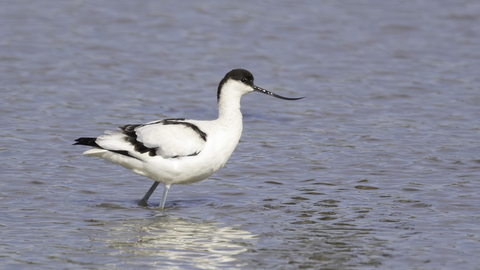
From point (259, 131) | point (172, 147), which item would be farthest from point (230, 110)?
point (259, 131)

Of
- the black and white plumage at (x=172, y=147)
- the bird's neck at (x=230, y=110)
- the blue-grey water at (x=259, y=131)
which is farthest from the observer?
the bird's neck at (x=230, y=110)

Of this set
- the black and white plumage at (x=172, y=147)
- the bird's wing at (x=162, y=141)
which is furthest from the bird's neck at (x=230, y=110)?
the bird's wing at (x=162, y=141)

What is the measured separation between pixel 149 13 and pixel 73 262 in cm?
1302

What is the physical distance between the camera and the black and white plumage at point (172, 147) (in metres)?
7.66

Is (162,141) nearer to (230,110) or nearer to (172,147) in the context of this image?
(172,147)

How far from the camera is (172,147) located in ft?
25.2

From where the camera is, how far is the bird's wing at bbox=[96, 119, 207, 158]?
25.1 feet

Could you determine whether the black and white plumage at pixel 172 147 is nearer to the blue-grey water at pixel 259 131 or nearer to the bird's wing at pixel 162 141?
the bird's wing at pixel 162 141

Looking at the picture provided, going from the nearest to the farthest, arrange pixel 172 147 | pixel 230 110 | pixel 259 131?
pixel 172 147
pixel 230 110
pixel 259 131

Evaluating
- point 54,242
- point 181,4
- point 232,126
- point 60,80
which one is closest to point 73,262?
point 54,242

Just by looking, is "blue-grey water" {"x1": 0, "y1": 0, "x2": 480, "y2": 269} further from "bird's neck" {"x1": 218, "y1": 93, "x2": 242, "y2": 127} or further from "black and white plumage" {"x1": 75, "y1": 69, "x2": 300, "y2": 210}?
"bird's neck" {"x1": 218, "y1": 93, "x2": 242, "y2": 127}

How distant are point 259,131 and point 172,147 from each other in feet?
12.2

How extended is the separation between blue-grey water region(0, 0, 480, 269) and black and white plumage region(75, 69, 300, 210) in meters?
0.47

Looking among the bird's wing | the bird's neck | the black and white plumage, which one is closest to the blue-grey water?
the black and white plumage
